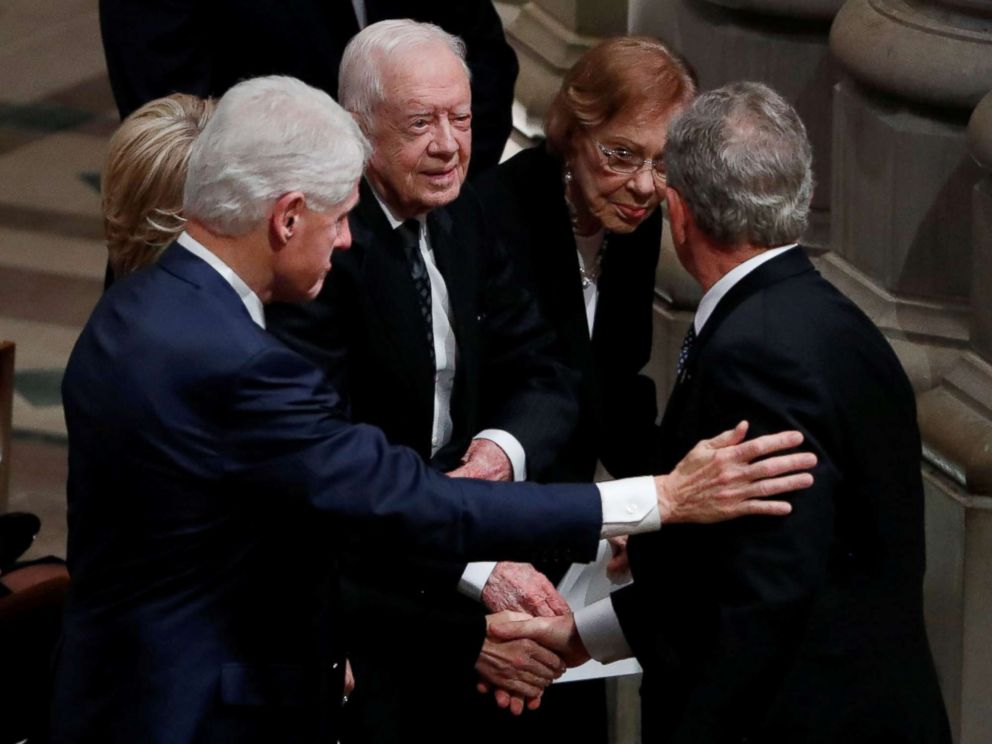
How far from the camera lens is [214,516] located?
2.79m

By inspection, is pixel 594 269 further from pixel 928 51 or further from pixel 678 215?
pixel 678 215

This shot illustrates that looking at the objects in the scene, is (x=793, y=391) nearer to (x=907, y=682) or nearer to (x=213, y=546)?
(x=907, y=682)

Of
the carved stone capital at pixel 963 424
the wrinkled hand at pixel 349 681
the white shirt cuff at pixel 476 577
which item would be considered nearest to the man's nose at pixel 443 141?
the white shirt cuff at pixel 476 577

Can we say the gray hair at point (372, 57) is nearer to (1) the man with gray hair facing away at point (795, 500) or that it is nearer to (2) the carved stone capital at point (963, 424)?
(1) the man with gray hair facing away at point (795, 500)

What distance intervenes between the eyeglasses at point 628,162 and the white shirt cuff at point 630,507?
2.82ft

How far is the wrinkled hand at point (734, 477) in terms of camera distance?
280cm

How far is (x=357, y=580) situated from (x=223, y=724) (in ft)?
2.20

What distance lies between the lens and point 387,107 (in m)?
3.41

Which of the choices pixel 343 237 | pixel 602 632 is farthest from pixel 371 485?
pixel 602 632

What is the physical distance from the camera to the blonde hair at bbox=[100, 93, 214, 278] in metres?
3.22

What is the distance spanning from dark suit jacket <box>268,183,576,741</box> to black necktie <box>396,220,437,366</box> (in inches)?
0.9

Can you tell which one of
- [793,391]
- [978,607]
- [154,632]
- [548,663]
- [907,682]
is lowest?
[978,607]

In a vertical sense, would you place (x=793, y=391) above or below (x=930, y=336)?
above

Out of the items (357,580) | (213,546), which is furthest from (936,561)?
(213,546)
